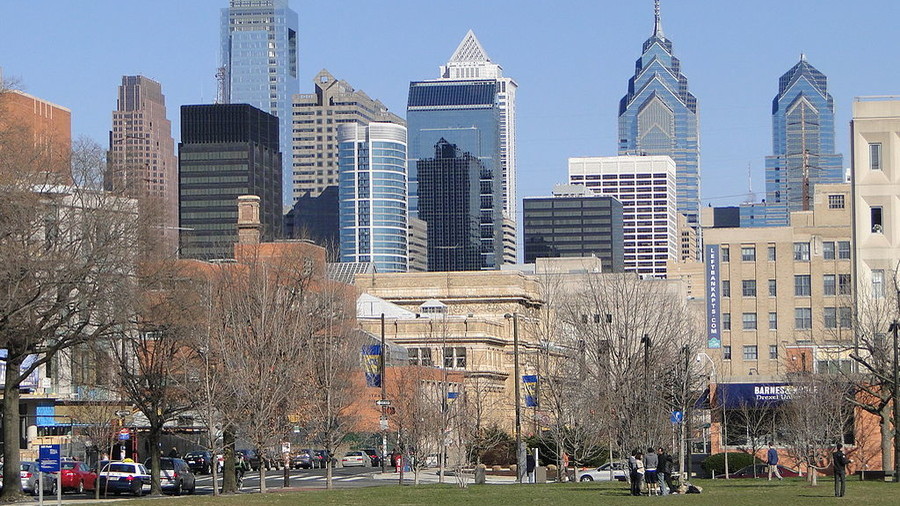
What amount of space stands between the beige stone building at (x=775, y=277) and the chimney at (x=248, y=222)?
150ft

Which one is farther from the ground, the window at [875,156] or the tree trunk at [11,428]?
the window at [875,156]

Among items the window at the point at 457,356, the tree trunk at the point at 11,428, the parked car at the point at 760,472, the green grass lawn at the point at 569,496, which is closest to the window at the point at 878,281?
the window at the point at 457,356

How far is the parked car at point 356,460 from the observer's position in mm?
115000

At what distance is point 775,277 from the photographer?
151 metres

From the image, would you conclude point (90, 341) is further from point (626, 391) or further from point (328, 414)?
point (626, 391)

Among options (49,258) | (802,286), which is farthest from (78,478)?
(802,286)

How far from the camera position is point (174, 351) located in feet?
209

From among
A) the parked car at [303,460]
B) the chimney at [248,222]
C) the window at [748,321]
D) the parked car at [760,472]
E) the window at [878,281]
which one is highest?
the chimney at [248,222]

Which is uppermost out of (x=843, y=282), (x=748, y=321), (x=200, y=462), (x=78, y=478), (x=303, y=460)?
(x=843, y=282)

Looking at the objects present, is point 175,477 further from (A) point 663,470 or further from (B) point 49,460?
(A) point 663,470

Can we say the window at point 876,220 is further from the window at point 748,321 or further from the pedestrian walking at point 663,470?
the pedestrian walking at point 663,470

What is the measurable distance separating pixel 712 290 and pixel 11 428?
105m

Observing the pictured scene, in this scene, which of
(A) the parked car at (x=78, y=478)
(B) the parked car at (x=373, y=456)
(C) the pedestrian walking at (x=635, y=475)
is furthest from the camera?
(B) the parked car at (x=373, y=456)

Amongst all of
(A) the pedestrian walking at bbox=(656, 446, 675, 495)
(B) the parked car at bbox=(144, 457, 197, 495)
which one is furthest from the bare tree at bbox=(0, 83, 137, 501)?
(A) the pedestrian walking at bbox=(656, 446, 675, 495)
